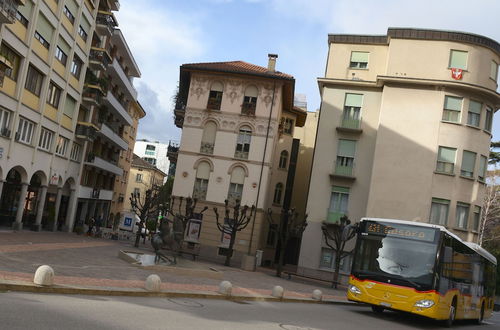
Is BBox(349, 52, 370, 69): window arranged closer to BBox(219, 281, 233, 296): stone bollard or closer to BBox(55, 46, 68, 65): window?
BBox(55, 46, 68, 65): window

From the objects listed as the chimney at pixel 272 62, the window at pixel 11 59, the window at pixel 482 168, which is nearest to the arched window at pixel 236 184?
the chimney at pixel 272 62

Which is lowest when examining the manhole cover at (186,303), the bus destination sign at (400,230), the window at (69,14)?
the manhole cover at (186,303)

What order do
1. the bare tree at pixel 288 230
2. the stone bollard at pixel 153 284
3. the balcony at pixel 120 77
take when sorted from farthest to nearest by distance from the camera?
1. the balcony at pixel 120 77
2. the bare tree at pixel 288 230
3. the stone bollard at pixel 153 284

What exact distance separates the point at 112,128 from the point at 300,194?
1906 cm

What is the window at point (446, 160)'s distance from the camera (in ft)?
106

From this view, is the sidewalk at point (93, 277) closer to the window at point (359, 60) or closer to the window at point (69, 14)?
the window at point (359, 60)

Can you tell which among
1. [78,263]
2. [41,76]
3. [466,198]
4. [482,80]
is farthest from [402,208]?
[41,76]

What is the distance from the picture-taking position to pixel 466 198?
32.4m

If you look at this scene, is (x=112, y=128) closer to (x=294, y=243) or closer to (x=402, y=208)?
(x=294, y=243)

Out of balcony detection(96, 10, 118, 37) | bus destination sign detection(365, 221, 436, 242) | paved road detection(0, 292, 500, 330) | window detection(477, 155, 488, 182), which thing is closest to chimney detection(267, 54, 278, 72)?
balcony detection(96, 10, 118, 37)

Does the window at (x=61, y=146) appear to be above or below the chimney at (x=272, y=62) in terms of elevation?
below

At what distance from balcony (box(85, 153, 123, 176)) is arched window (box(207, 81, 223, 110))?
11.5m

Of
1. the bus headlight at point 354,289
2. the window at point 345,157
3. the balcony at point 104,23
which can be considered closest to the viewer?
the bus headlight at point 354,289

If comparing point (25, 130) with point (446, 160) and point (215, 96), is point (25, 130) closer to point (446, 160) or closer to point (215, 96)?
point (215, 96)
